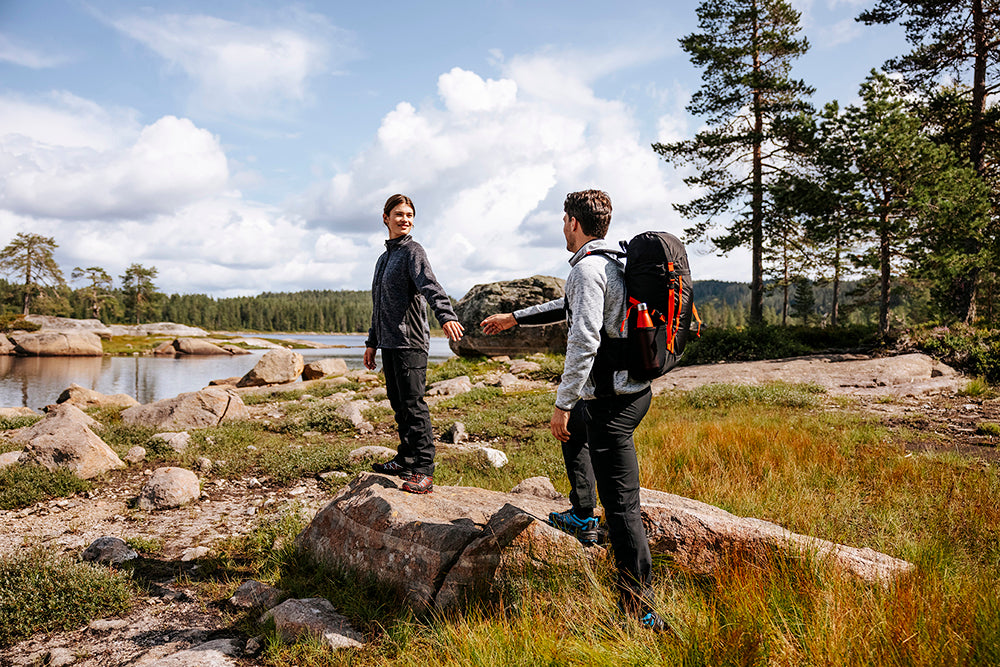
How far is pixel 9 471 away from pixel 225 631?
16.1 ft

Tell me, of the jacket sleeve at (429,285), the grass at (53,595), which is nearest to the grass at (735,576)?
the grass at (53,595)

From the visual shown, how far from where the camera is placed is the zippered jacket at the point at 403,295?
4.80 metres

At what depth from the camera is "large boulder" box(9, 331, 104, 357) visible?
46875 mm

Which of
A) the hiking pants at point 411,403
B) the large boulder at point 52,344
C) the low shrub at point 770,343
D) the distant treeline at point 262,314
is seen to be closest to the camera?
the hiking pants at point 411,403

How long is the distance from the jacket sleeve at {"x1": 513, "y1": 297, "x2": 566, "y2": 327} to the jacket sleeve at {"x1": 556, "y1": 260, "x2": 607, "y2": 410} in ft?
1.57

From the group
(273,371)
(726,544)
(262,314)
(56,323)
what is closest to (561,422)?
(726,544)

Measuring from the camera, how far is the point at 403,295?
16.1 ft

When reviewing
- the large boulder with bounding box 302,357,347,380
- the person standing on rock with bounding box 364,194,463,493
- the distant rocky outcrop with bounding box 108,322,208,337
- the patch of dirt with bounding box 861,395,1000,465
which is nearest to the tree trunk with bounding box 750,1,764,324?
the patch of dirt with bounding box 861,395,1000,465

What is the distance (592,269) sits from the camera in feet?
9.95

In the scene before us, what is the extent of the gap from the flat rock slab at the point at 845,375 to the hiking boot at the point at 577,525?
11.2 metres

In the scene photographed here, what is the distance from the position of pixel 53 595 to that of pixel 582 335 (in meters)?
4.14

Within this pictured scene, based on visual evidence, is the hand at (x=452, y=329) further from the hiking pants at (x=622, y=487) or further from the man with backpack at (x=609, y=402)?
the hiking pants at (x=622, y=487)

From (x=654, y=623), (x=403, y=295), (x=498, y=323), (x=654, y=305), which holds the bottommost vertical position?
(x=654, y=623)

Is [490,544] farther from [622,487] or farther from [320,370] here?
[320,370]
